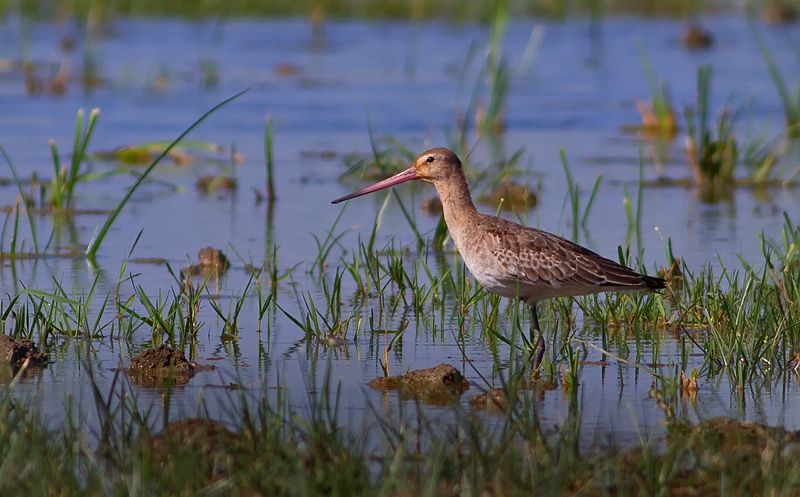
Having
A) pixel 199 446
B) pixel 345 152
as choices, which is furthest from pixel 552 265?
pixel 345 152

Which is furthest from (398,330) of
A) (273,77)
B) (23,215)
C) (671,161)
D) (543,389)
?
(273,77)

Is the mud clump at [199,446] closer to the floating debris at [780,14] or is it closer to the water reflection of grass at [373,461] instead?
the water reflection of grass at [373,461]

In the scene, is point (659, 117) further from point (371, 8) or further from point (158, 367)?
point (371, 8)

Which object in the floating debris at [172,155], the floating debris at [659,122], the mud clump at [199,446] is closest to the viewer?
the mud clump at [199,446]

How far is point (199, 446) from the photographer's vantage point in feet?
16.9

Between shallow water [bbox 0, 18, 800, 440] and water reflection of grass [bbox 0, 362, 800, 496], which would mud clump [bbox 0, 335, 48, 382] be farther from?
water reflection of grass [bbox 0, 362, 800, 496]

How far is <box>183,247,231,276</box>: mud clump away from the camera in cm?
936

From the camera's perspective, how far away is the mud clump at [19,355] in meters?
6.69

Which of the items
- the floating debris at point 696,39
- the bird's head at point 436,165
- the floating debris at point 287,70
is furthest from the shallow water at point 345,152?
the bird's head at point 436,165

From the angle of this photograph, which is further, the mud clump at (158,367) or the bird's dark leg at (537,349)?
the bird's dark leg at (537,349)

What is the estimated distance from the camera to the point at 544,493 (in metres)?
4.75

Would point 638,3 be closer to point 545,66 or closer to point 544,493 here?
point 545,66

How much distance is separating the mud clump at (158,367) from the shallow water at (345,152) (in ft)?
0.29

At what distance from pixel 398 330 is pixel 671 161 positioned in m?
7.84
